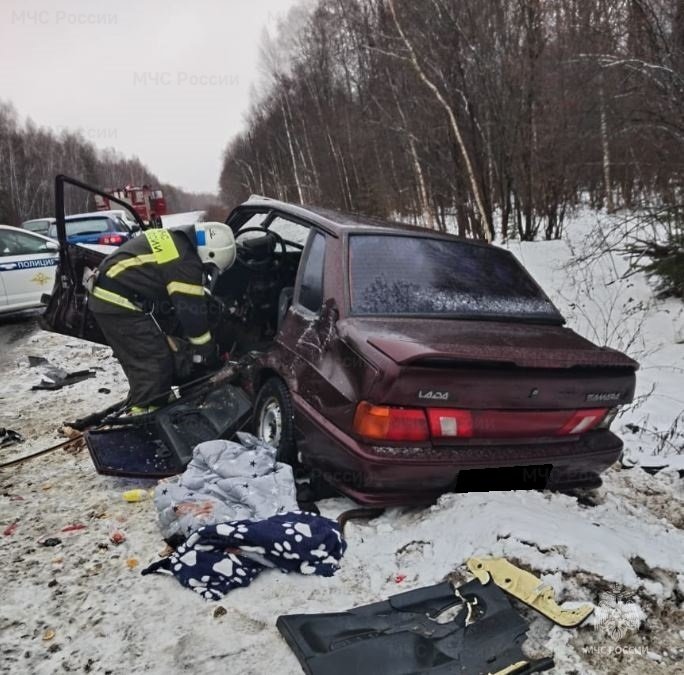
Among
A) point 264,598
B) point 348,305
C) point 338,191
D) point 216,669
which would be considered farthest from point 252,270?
point 338,191

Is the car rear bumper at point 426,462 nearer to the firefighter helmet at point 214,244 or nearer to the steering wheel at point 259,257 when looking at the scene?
the firefighter helmet at point 214,244

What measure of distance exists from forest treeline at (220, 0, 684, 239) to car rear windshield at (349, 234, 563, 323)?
3926 millimetres

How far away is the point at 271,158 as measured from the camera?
3212 cm

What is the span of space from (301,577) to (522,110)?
34.2 feet

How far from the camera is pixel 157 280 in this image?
3658 mm

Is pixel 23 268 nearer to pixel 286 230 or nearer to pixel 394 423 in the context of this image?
pixel 286 230

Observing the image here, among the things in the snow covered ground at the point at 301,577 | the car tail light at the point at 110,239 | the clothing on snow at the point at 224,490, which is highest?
the car tail light at the point at 110,239

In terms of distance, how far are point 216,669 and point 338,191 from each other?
2205cm

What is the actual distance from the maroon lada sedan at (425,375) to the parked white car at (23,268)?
5998 mm

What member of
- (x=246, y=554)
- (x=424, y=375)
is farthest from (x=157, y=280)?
(x=424, y=375)

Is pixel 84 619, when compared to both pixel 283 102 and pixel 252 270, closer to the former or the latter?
pixel 252 270

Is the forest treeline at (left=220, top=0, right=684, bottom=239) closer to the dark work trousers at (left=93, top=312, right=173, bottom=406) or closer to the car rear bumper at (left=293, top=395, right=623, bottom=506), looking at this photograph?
the car rear bumper at (left=293, top=395, right=623, bottom=506)

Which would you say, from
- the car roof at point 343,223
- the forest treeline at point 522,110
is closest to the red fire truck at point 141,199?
the forest treeline at point 522,110

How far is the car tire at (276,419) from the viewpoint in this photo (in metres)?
2.96
